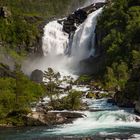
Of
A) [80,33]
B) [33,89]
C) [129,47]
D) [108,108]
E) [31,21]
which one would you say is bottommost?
[108,108]

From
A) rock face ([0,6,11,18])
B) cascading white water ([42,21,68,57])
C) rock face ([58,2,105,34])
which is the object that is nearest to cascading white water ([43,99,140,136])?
cascading white water ([42,21,68,57])

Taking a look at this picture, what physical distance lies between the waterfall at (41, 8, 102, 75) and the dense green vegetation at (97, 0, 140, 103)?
19.5ft

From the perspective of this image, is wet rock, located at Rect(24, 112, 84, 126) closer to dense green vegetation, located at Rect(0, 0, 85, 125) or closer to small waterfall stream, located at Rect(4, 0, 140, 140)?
dense green vegetation, located at Rect(0, 0, 85, 125)

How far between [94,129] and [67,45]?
99546mm

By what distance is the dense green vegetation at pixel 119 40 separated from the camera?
136 meters

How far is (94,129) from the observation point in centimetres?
7781

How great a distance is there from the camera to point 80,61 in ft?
536

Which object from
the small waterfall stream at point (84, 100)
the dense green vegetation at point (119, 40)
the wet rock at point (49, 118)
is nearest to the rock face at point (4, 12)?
the small waterfall stream at point (84, 100)

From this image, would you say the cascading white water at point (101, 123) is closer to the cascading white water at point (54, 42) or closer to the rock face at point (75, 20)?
the cascading white water at point (54, 42)

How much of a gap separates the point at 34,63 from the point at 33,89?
6531 cm

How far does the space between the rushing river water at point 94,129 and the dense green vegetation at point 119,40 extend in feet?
107

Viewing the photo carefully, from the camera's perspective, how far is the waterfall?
544ft

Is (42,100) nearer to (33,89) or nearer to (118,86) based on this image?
(33,89)

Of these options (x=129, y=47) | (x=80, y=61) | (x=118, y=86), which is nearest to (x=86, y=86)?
(x=118, y=86)
